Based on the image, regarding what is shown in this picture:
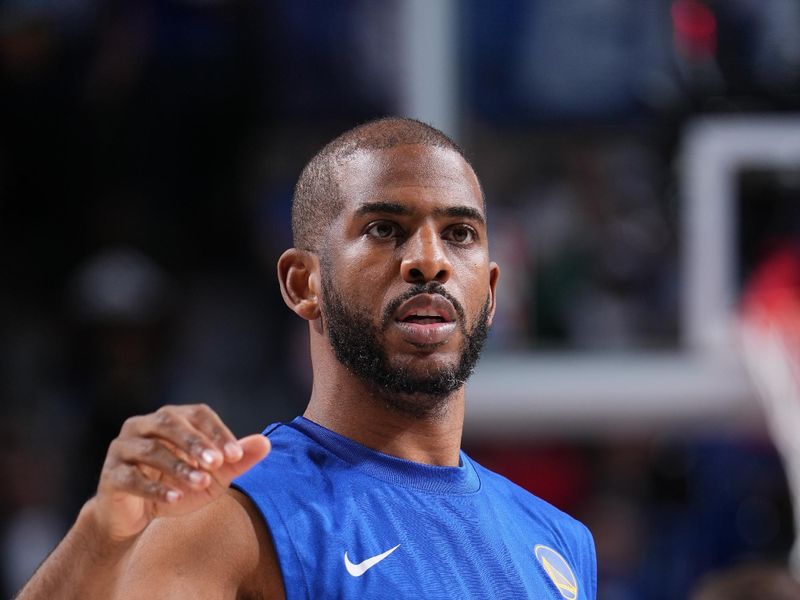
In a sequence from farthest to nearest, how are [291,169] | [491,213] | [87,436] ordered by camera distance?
[291,169] < [491,213] < [87,436]

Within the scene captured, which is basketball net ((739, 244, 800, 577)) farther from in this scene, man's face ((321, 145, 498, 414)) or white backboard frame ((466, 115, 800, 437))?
man's face ((321, 145, 498, 414))

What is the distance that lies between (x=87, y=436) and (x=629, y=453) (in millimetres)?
3267

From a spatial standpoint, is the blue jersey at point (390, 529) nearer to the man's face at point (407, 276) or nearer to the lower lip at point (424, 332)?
the man's face at point (407, 276)

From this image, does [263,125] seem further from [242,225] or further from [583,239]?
[583,239]

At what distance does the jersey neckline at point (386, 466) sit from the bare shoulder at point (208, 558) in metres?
0.33

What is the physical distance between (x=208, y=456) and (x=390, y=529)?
662 mm

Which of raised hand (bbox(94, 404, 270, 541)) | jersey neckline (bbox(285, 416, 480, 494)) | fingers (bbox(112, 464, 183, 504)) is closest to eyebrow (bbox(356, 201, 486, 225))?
jersey neckline (bbox(285, 416, 480, 494))

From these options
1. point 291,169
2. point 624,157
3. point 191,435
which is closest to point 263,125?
point 291,169

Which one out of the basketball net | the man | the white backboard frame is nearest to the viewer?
the man

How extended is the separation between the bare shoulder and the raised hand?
219 millimetres

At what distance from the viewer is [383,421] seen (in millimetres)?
2859

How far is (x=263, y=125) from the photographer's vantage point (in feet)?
29.4

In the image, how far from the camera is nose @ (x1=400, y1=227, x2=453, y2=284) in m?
2.76

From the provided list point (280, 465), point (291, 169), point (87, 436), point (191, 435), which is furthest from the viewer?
point (291, 169)
